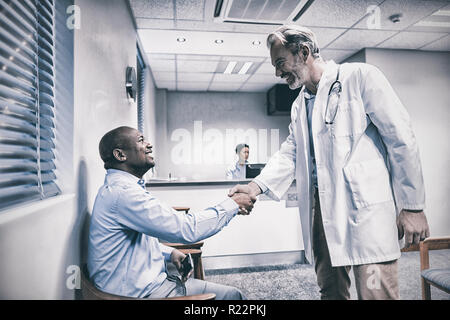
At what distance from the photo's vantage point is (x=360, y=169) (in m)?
1.09

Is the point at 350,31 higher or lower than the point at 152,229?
higher

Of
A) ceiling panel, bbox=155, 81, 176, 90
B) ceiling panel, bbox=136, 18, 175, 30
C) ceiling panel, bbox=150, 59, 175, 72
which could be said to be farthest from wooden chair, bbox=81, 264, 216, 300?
ceiling panel, bbox=155, 81, 176, 90

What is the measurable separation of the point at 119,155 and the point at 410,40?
4.38 metres

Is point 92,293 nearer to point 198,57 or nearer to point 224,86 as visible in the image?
point 198,57

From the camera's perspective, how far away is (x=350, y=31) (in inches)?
133

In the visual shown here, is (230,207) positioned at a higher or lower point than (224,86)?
lower

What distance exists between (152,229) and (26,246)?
1.38 feet

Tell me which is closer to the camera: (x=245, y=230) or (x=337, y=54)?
(x=245, y=230)

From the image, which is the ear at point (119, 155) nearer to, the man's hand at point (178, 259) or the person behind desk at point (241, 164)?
the man's hand at point (178, 259)

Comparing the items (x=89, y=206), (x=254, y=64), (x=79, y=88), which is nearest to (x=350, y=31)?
(x=254, y=64)

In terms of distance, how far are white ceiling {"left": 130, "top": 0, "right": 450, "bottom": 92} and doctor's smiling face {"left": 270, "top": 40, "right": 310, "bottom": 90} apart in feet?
4.86

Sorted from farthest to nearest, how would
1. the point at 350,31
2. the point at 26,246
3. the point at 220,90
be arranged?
1. the point at 220,90
2. the point at 350,31
3. the point at 26,246

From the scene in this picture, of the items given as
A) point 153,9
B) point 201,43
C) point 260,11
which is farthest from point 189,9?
point 201,43
